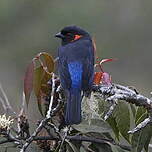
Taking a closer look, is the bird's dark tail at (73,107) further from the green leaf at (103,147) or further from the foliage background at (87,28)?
the foliage background at (87,28)

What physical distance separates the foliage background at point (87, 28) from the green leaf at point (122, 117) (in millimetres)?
8801

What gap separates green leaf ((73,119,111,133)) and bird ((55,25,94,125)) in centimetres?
4

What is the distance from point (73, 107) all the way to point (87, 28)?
1007cm

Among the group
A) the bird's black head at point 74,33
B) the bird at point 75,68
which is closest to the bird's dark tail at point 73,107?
the bird at point 75,68

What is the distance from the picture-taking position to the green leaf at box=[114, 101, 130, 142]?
4.04 meters

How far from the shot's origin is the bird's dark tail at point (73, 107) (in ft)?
12.7

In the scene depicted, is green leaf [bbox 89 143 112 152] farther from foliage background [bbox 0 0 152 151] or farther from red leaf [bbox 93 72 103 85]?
foliage background [bbox 0 0 152 151]

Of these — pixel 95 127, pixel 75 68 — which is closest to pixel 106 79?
pixel 95 127

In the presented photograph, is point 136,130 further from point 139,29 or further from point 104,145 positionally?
point 139,29

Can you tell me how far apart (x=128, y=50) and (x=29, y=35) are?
1.80 metres

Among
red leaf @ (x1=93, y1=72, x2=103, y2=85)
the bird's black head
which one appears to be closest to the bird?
the bird's black head

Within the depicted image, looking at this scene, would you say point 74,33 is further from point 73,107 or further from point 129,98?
point 129,98

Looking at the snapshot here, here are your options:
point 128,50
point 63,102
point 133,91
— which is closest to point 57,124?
point 63,102

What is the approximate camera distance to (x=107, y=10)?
1524 cm
